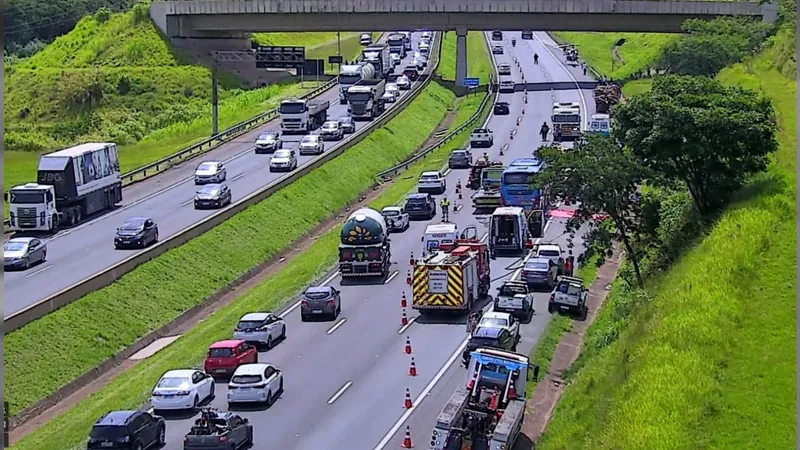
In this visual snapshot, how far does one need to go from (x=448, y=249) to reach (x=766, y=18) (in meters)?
75.3

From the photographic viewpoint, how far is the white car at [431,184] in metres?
76.9

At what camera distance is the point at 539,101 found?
398ft

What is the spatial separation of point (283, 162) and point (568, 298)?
3737 centimetres

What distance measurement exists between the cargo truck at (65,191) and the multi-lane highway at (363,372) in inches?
683

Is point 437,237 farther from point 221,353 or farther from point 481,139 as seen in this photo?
point 481,139

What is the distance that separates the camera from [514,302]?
4762cm

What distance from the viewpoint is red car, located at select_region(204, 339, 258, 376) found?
4194 centimetres

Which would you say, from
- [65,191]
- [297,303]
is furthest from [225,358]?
[65,191]

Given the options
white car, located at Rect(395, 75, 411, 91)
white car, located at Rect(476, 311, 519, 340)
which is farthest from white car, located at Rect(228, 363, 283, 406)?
white car, located at Rect(395, 75, 411, 91)

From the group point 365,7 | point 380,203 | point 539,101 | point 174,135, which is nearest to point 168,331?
point 380,203

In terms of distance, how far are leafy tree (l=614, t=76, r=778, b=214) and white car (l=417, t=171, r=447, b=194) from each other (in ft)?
111

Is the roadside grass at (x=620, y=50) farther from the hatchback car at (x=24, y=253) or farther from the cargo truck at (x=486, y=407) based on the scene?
the cargo truck at (x=486, y=407)

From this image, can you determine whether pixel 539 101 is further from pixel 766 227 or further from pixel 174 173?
pixel 766 227

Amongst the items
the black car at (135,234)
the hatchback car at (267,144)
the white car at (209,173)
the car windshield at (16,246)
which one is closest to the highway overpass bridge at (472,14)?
the hatchback car at (267,144)
